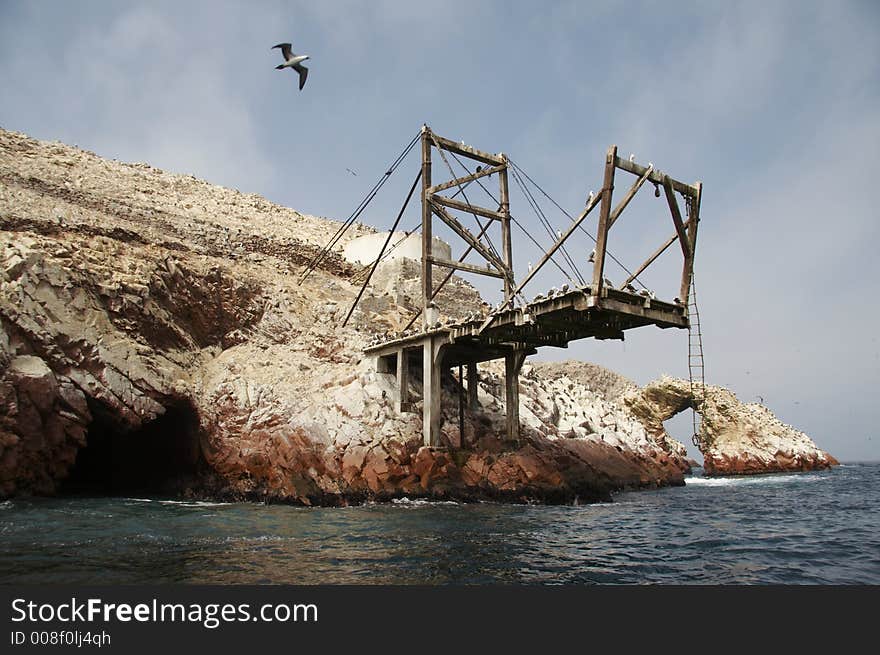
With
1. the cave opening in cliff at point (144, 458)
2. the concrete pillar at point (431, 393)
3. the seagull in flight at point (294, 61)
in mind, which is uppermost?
the seagull in flight at point (294, 61)

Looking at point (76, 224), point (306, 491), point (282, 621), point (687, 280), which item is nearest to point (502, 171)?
point (687, 280)

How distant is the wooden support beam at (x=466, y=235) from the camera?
108ft

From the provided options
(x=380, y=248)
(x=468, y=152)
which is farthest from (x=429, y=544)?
(x=380, y=248)

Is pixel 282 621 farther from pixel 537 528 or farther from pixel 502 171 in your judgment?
pixel 502 171

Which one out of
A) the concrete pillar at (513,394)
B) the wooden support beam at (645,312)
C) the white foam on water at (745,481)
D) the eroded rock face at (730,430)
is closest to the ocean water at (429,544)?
the wooden support beam at (645,312)

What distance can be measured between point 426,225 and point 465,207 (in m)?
2.59

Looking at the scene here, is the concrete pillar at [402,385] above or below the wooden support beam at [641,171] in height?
below

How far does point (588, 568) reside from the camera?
12508 mm

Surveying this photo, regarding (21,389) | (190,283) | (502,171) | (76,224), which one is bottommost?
(21,389)

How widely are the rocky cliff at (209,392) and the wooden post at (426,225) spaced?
4788mm

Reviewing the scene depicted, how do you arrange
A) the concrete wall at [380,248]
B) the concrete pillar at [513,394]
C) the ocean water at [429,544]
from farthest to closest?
the concrete wall at [380,248], the concrete pillar at [513,394], the ocean water at [429,544]

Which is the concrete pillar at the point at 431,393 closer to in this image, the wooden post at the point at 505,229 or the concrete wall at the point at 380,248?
the wooden post at the point at 505,229

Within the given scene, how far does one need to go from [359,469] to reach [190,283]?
45.0 feet

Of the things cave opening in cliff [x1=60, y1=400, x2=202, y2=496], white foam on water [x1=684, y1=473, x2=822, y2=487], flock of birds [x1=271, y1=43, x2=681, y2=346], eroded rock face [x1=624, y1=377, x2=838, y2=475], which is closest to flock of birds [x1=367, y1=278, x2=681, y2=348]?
flock of birds [x1=271, y1=43, x2=681, y2=346]
